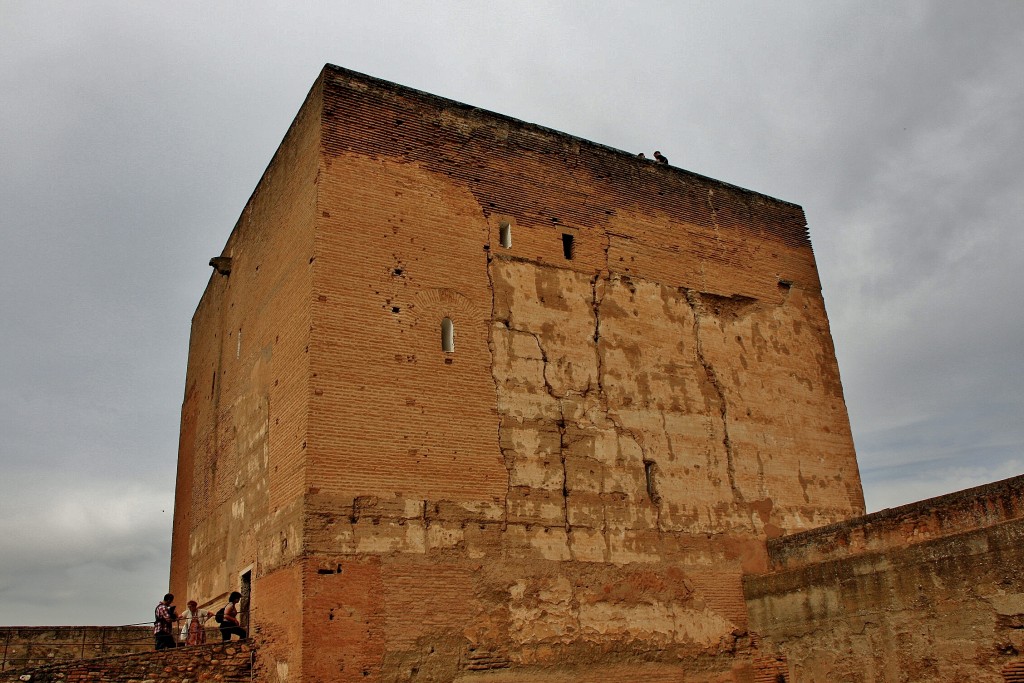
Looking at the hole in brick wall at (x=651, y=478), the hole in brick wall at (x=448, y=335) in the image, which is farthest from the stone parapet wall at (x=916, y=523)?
the hole in brick wall at (x=448, y=335)

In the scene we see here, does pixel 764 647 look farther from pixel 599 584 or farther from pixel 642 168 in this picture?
pixel 642 168

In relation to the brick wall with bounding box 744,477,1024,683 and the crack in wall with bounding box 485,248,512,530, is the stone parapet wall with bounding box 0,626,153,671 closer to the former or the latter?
the crack in wall with bounding box 485,248,512,530

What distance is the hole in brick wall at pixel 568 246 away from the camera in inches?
457

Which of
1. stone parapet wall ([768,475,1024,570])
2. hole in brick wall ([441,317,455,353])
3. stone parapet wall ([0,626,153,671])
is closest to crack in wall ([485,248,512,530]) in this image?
hole in brick wall ([441,317,455,353])

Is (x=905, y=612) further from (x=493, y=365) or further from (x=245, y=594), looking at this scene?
(x=245, y=594)

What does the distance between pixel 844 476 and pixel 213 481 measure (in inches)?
361

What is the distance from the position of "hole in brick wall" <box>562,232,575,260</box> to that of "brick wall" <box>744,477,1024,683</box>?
4.62 metres

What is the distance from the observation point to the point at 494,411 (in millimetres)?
10117

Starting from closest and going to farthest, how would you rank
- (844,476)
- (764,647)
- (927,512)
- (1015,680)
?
(1015,680), (927,512), (764,647), (844,476)

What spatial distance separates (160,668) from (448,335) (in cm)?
458

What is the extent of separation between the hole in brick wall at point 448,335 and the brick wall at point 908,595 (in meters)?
4.86

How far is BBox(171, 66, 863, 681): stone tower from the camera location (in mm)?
9016

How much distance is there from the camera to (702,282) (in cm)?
1277

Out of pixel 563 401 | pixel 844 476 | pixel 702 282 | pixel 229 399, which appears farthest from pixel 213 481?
pixel 844 476
